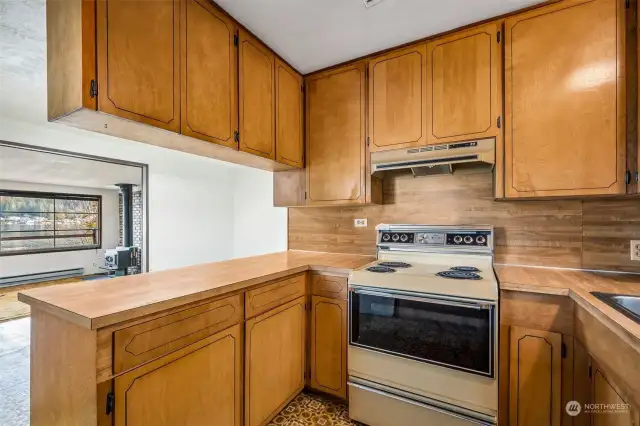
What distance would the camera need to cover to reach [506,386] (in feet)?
4.86

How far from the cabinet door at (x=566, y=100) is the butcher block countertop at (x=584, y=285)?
0.47m

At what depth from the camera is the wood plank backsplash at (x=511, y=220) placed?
173cm

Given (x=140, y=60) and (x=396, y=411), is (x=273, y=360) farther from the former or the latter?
(x=140, y=60)

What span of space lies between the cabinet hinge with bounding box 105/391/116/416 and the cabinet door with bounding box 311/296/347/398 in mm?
1201

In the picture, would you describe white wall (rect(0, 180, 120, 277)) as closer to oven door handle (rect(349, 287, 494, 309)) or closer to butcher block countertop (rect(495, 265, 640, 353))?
oven door handle (rect(349, 287, 494, 309))

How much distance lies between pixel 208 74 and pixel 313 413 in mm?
2140

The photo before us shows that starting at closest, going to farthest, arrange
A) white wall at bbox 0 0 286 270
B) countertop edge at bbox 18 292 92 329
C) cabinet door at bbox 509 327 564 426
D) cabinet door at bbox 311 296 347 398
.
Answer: countertop edge at bbox 18 292 92 329, cabinet door at bbox 509 327 564 426, cabinet door at bbox 311 296 347 398, white wall at bbox 0 0 286 270

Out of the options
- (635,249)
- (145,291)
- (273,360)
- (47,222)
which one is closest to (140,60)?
(145,291)

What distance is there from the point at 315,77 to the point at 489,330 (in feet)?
7.01

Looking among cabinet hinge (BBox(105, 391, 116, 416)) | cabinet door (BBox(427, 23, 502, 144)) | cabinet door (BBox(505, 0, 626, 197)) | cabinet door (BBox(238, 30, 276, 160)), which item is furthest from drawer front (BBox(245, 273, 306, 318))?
cabinet door (BBox(505, 0, 626, 197))

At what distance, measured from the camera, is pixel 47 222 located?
6238 mm

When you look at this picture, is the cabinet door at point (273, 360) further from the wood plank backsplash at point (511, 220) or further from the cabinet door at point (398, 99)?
the cabinet door at point (398, 99)

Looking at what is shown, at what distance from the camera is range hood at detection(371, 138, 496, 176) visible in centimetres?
180

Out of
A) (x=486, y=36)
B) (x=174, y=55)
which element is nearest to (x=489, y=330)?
(x=486, y=36)
